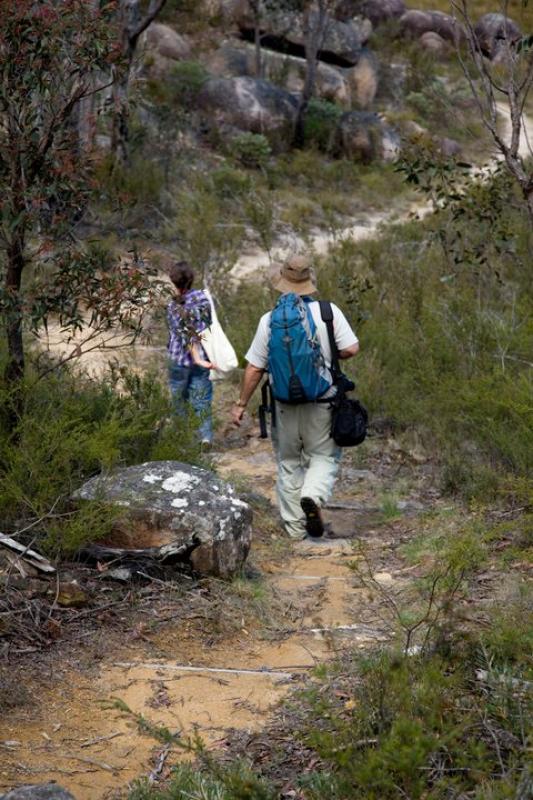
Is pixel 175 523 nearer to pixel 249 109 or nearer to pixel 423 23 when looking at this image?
pixel 249 109

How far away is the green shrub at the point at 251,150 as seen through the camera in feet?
65.8

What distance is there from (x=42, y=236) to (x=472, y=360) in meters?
3.70

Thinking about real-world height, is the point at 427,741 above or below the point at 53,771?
above

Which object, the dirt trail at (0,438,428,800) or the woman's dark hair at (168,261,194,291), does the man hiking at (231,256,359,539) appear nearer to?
the dirt trail at (0,438,428,800)

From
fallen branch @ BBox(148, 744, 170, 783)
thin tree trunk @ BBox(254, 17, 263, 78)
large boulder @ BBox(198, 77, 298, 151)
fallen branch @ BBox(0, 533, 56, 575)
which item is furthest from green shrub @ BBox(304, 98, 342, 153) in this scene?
fallen branch @ BBox(148, 744, 170, 783)

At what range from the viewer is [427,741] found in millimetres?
2867

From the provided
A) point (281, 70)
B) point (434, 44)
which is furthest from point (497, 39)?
point (434, 44)

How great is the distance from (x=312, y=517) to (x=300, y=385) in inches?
30.8

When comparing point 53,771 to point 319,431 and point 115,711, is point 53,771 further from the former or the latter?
point 319,431

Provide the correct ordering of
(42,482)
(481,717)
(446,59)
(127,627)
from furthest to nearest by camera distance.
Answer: (446,59) → (42,482) → (127,627) → (481,717)

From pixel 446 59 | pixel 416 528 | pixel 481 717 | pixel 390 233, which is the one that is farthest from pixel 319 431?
pixel 446 59


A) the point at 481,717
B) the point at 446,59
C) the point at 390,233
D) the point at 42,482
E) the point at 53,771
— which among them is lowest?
the point at 53,771

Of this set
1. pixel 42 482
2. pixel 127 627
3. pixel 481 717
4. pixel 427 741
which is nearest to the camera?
pixel 427 741

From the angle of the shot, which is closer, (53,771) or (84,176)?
(53,771)
